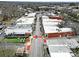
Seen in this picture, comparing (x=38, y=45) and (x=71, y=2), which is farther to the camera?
(x=71, y=2)

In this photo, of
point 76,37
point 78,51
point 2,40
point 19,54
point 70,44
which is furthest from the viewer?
point 76,37

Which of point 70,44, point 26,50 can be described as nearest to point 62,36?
point 70,44

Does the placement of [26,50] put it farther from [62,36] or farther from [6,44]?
[62,36]

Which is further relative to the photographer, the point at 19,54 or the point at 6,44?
the point at 6,44

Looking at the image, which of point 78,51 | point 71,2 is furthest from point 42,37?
point 71,2

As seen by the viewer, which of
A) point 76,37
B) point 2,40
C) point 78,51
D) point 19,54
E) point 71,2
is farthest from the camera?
point 71,2

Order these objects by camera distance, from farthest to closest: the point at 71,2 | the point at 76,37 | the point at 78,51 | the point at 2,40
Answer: the point at 71,2
the point at 76,37
the point at 2,40
the point at 78,51

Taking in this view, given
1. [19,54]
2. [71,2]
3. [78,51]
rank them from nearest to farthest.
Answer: [19,54]
[78,51]
[71,2]

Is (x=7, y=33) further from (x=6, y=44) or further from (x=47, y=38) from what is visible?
(x=47, y=38)

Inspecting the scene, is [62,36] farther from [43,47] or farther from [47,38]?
[43,47]
